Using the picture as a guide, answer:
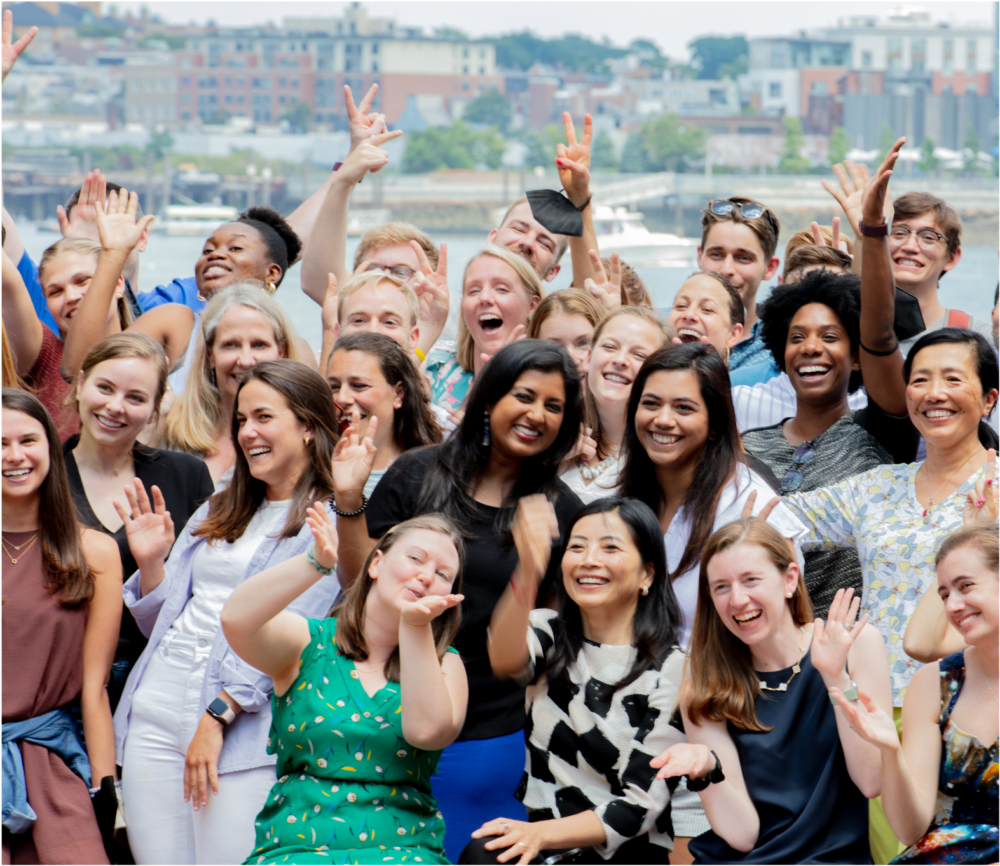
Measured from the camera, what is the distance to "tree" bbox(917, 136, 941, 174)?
212 ft

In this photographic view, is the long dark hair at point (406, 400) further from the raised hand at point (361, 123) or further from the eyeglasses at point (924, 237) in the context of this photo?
the eyeglasses at point (924, 237)

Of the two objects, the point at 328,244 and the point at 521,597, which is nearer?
the point at 521,597

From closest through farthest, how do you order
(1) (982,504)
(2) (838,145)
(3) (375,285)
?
(1) (982,504)
(3) (375,285)
(2) (838,145)

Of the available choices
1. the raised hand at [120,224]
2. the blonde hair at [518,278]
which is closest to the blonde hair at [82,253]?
the raised hand at [120,224]

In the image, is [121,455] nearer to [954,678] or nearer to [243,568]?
[243,568]

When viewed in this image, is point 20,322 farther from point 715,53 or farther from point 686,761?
point 715,53

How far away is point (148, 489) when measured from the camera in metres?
3.88

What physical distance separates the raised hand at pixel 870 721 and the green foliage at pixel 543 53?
108 metres

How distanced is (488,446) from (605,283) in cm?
139

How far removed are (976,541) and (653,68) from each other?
375 ft

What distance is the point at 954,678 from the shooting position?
3.11 meters

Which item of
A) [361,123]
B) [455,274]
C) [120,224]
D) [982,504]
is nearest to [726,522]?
[982,504]

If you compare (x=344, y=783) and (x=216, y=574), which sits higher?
(x=216, y=574)

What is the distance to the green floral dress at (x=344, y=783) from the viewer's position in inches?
122
